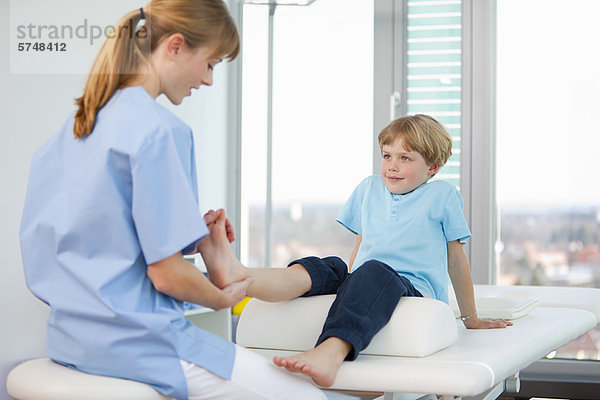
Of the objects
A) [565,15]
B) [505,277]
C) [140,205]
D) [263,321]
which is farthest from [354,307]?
[565,15]

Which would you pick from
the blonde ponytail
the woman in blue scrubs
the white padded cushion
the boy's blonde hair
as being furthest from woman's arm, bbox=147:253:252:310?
the boy's blonde hair

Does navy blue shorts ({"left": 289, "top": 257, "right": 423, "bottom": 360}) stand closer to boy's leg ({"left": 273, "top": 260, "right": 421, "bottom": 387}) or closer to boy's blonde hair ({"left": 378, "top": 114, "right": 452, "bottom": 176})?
boy's leg ({"left": 273, "top": 260, "right": 421, "bottom": 387})

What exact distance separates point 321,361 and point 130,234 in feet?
1.33

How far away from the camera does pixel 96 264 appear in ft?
3.51

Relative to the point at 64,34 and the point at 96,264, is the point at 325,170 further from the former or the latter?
the point at 96,264

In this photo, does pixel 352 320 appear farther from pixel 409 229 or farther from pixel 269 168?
pixel 269 168

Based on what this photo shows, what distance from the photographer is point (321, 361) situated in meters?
1.24

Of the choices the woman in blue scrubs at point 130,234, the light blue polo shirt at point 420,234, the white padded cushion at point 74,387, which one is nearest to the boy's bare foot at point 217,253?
the woman in blue scrubs at point 130,234

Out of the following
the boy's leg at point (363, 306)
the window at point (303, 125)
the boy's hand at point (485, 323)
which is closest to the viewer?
the boy's leg at point (363, 306)

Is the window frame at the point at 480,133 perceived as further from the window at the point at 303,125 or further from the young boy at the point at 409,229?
the young boy at the point at 409,229

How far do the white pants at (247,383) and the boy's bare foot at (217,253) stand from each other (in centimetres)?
17

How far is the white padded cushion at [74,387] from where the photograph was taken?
1.05 meters

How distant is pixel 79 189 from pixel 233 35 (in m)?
0.37

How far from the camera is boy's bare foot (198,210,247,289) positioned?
1.29 m
